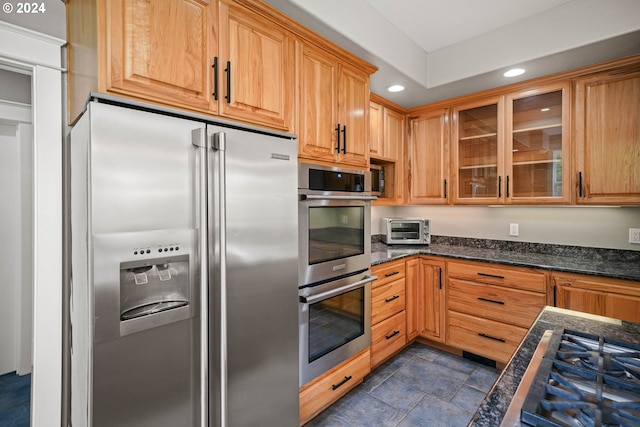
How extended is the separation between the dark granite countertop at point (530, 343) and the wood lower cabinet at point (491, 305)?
4.25 ft

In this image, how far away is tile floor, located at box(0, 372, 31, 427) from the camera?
76.7 inches

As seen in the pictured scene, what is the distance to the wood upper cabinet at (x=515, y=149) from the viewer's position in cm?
250

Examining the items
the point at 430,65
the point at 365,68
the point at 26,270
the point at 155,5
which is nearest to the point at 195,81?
the point at 155,5

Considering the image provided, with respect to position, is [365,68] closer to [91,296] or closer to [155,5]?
[155,5]

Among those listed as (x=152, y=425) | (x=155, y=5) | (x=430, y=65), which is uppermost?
(x=430, y=65)

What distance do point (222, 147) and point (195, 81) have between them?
1.33 ft

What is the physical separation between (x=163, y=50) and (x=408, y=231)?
8.64 feet

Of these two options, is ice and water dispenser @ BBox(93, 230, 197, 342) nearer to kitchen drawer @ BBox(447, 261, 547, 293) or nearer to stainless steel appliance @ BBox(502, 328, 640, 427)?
stainless steel appliance @ BBox(502, 328, 640, 427)

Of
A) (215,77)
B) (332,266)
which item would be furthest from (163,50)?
(332,266)

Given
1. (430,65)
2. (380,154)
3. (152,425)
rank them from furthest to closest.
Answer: (380,154) → (430,65) → (152,425)

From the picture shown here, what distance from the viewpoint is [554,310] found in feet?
3.96

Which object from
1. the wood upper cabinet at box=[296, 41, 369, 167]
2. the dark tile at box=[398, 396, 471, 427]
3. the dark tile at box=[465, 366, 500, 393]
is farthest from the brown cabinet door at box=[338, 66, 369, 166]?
the dark tile at box=[465, 366, 500, 393]

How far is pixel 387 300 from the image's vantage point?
2520 millimetres

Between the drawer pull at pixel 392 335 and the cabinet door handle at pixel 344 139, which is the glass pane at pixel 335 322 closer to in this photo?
the drawer pull at pixel 392 335
